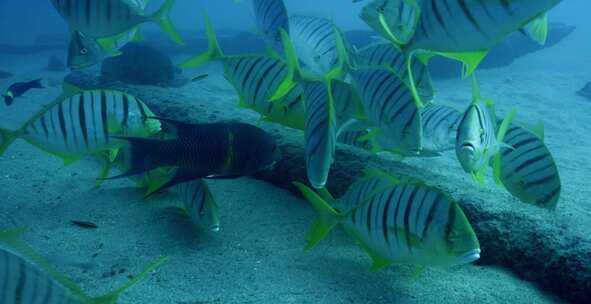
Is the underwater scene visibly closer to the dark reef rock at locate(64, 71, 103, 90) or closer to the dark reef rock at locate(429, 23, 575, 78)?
the dark reef rock at locate(64, 71, 103, 90)

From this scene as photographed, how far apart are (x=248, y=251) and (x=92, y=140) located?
149 centimetres

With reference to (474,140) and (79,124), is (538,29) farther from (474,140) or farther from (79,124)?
(79,124)

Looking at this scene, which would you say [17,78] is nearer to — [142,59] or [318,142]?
[142,59]

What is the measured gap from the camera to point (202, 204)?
3.01 m

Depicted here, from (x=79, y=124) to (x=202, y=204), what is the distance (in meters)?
1.12

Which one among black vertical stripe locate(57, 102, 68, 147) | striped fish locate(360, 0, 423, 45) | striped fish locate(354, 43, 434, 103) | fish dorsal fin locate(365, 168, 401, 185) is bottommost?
black vertical stripe locate(57, 102, 68, 147)

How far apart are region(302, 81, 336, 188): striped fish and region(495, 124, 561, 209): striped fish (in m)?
1.63

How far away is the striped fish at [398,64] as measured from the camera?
348cm

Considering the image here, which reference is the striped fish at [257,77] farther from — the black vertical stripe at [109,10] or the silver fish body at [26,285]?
the silver fish body at [26,285]

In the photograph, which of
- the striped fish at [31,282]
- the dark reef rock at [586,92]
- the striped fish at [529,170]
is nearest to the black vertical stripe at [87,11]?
the striped fish at [31,282]

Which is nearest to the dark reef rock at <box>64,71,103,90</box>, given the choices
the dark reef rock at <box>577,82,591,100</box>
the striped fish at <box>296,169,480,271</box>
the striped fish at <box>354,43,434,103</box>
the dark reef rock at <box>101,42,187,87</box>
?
the dark reef rock at <box>101,42,187,87</box>

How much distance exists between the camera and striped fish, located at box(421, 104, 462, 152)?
3.70m

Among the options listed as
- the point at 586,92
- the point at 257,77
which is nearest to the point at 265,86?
the point at 257,77

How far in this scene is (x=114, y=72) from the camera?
42.3 feet
